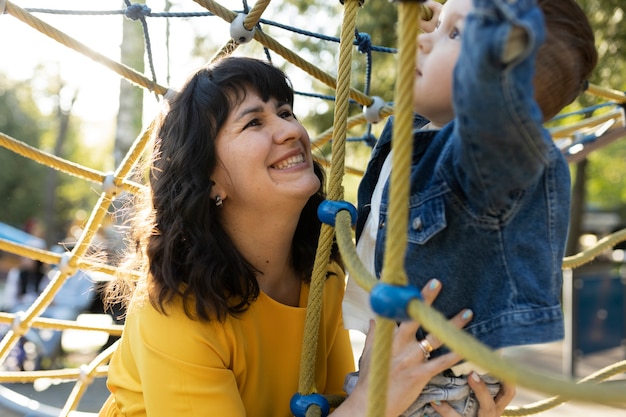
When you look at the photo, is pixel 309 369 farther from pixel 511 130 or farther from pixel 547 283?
pixel 511 130

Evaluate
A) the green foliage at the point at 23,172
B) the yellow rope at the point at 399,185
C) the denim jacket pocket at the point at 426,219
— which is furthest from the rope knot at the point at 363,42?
the green foliage at the point at 23,172

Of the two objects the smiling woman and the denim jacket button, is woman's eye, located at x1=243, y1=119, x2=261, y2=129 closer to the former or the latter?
the smiling woman

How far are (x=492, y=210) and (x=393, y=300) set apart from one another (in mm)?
206

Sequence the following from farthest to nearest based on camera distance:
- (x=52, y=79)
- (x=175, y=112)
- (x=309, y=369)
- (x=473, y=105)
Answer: (x=52, y=79)
(x=175, y=112)
(x=309, y=369)
(x=473, y=105)

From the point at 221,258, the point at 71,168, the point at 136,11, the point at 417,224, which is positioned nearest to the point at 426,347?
the point at 417,224

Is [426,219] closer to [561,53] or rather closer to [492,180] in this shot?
[492,180]

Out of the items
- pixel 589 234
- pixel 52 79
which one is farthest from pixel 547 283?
pixel 589 234

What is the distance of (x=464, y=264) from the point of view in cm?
93

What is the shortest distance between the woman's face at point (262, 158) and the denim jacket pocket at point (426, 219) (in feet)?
0.97

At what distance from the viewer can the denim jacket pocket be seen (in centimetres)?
90

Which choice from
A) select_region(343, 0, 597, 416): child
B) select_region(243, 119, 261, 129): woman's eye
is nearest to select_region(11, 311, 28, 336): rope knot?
select_region(243, 119, 261, 129): woman's eye

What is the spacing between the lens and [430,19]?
46.8 inches

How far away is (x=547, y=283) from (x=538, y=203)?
0.35 ft

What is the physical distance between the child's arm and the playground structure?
0.06 metres
